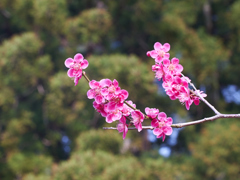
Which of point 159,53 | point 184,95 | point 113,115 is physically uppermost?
point 159,53

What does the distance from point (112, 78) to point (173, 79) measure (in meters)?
2.66

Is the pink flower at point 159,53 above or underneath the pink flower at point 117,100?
above

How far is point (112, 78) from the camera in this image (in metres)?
3.66

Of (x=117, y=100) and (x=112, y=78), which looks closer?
(x=117, y=100)

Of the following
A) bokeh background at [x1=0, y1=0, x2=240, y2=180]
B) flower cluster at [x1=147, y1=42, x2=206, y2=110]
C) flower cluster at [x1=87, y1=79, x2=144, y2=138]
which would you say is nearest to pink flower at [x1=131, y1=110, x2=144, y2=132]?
flower cluster at [x1=87, y1=79, x2=144, y2=138]

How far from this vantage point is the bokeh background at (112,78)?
3.55 metres

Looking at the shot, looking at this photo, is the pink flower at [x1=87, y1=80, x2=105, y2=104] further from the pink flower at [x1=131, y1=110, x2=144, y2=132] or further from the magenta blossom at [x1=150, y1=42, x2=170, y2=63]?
the magenta blossom at [x1=150, y1=42, x2=170, y2=63]

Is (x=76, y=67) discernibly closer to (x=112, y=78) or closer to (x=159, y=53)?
(x=159, y=53)

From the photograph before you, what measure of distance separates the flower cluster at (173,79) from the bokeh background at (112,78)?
2.26m

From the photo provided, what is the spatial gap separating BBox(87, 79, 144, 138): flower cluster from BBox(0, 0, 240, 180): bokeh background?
2.35 m

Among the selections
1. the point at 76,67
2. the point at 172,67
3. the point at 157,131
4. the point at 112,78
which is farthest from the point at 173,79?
the point at 112,78

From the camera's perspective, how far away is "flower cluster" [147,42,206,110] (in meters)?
1.00

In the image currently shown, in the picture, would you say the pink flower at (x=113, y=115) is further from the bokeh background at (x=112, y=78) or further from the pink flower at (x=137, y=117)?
the bokeh background at (x=112, y=78)

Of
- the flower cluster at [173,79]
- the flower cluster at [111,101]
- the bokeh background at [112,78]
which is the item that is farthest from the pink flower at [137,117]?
the bokeh background at [112,78]
